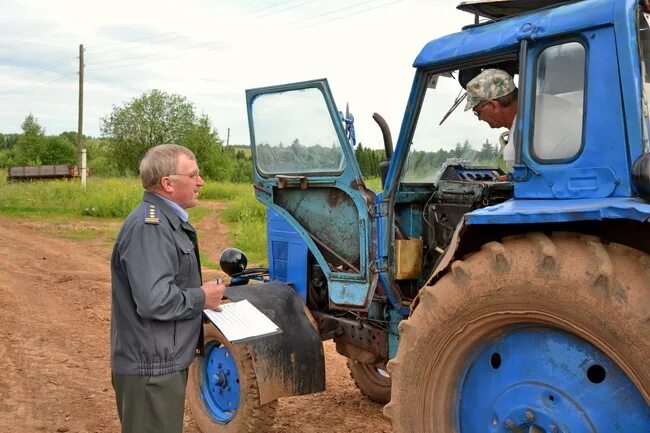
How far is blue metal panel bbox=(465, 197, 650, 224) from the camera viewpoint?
2602mm

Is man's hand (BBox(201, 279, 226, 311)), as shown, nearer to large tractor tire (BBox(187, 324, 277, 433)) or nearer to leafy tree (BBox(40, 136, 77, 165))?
large tractor tire (BBox(187, 324, 277, 433))

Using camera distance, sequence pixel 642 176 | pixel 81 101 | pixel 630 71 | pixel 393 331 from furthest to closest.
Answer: pixel 81 101 < pixel 393 331 < pixel 630 71 < pixel 642 176

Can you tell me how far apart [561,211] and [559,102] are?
628 mm

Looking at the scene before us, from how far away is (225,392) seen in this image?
480cm

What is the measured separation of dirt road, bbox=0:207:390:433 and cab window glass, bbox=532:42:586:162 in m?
2.77

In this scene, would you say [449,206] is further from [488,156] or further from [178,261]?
[178,261]

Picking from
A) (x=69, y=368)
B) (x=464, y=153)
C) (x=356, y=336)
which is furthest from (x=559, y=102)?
(x=69, y=368)

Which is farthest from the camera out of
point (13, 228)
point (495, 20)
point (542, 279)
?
point (13, 228)

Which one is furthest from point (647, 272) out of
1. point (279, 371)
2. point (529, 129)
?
point (279, 371)

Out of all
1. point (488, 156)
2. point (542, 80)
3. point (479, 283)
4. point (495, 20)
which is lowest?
point (479, 283)

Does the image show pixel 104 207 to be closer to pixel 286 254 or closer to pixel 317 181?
pixel 286 254

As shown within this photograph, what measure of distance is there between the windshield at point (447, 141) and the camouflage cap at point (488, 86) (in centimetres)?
28

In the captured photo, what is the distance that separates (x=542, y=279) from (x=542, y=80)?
3.17ft

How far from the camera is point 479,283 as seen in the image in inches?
117
